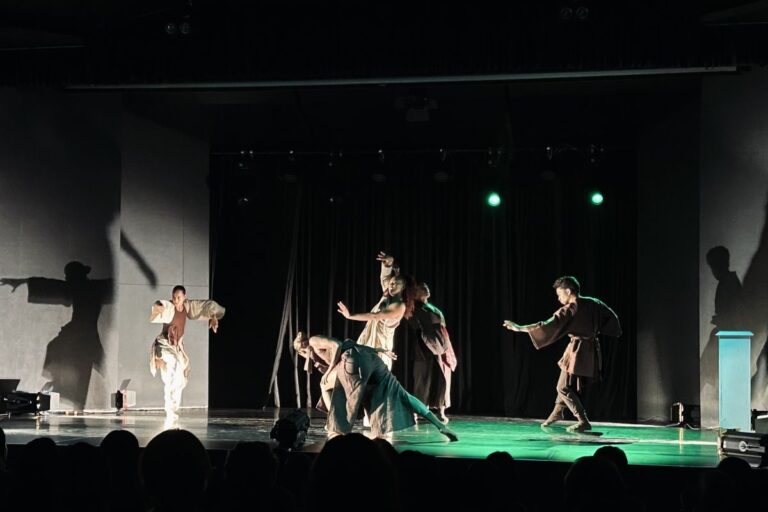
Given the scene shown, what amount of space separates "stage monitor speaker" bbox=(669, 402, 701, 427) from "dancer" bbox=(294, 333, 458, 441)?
357 cm

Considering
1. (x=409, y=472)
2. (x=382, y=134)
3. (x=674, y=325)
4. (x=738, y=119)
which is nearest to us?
(x=409, y=472)

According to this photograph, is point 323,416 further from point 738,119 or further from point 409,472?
point 409,472

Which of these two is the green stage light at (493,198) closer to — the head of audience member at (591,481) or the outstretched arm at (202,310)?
the outstretched arm at (202,310)

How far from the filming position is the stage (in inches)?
287

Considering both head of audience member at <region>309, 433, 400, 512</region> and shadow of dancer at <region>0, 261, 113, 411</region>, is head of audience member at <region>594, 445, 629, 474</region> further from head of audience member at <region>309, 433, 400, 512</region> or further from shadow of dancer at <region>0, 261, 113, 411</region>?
shadow of dancer at <region>0, 261, 113, 411</region>

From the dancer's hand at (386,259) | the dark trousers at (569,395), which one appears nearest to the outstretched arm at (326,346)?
the dancer's hand at (386,259)

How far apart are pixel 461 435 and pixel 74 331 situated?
5085mm

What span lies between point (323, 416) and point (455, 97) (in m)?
4.33

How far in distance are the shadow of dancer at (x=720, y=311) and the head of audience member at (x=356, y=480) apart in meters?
8.96

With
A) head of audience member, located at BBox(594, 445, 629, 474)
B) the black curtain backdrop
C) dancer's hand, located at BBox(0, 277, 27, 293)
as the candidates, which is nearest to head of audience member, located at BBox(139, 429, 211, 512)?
head of audience member, located at BBox(594, 445, 629, 474)

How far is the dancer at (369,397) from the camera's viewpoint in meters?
7.64

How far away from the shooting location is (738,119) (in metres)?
10.4

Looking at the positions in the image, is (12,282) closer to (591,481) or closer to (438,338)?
(438,338)

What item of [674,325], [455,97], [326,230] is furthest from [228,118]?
[674,325]
